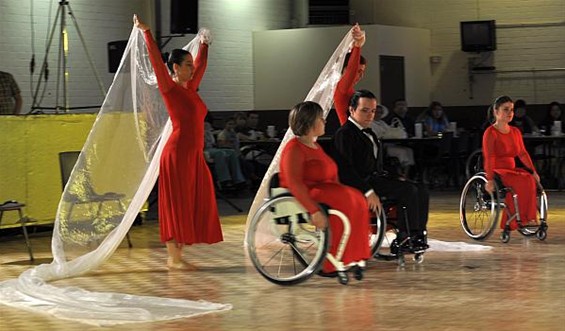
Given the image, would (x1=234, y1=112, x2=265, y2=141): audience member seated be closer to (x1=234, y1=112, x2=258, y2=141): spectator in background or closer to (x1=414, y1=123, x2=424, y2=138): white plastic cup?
(x1=234, y1=112, x2=258, y2=141): spectator in background

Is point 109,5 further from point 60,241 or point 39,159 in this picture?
point 60,241

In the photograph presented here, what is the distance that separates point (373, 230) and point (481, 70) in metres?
9.48

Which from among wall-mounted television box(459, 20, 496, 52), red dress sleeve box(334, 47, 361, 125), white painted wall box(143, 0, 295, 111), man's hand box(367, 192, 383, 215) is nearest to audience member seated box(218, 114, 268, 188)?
white painted wall box(143, 0, 295, 111)

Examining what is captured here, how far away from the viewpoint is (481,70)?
15859 millimetres

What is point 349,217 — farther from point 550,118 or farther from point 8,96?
point 550,118

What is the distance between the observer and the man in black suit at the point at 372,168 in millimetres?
6699

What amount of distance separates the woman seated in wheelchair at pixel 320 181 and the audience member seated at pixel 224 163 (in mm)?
6352

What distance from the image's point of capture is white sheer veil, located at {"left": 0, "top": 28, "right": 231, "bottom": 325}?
22.9 ft

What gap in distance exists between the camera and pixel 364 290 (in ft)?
19.9

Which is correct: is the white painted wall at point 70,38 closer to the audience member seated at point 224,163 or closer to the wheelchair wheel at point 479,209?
the audience member seated at point 224,163

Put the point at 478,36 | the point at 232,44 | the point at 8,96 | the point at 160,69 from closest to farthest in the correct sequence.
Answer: the point at 160,69
the point at 8,96
the point at 232,44
the point at 478,36

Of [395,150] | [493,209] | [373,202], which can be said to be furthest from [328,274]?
[395,150]

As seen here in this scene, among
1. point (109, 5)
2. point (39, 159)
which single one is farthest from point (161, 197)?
point (109, 5)

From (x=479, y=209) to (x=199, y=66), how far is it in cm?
228
